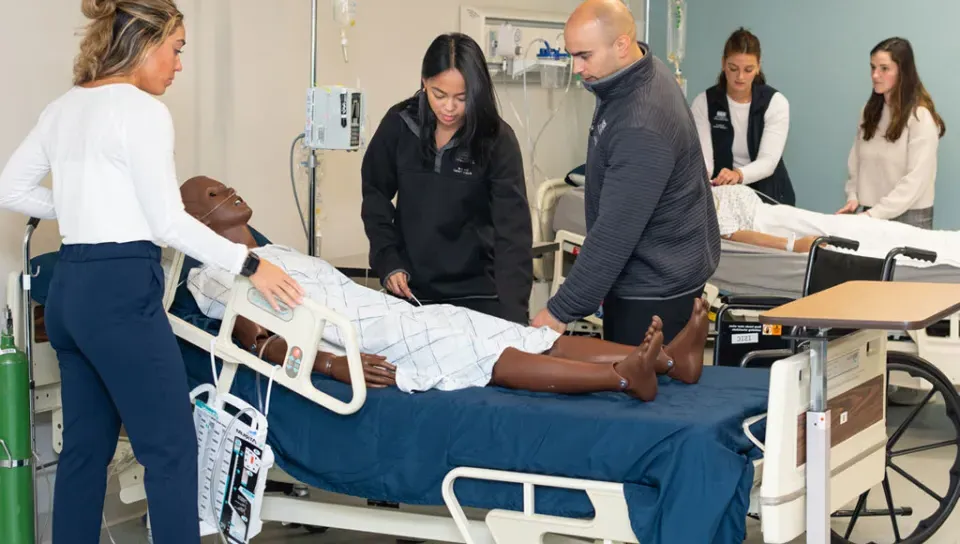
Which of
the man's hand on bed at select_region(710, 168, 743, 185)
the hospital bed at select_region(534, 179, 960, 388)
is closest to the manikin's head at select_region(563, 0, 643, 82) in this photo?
the hospital bed at select_region(534, 179, 960, 388)

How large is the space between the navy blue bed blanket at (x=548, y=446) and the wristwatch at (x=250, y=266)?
0.36m

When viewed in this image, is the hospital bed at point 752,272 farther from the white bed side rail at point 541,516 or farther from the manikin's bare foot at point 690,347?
the white bed side rail at point 541,516

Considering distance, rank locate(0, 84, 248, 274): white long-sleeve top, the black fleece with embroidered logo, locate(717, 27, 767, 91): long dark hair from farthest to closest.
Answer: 1. locate(717, 27, 767, 91): long dark hair
2. the black fleece with embroidered logo
3. locate(0, 84, 248, 274): white long-sleeve top

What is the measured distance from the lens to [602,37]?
2.86 meters

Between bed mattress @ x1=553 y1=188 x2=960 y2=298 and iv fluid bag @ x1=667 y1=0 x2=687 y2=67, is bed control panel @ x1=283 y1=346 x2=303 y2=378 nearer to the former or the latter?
bed mattress @ x1=553 y1=188 x2=960 y2=298

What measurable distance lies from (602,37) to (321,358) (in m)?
Answer: 1.03

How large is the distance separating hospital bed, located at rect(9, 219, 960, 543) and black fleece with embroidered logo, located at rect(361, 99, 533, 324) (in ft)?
2.06

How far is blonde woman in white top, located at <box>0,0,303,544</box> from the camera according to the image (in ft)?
8.17

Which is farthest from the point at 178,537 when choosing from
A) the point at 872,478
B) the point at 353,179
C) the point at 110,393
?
the point at 353,179

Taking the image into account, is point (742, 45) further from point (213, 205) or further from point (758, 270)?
point (213, 205)

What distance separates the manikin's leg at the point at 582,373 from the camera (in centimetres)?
259

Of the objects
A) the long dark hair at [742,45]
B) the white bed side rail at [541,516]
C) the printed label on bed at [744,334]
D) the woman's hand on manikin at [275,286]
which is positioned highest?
the long dark hair at [742,45]

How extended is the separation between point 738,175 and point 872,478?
300cm

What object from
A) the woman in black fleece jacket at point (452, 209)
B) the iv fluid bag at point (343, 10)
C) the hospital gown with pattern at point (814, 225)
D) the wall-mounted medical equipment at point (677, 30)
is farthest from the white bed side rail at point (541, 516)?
the wall-mounted medical equipment at point (677, 30)
